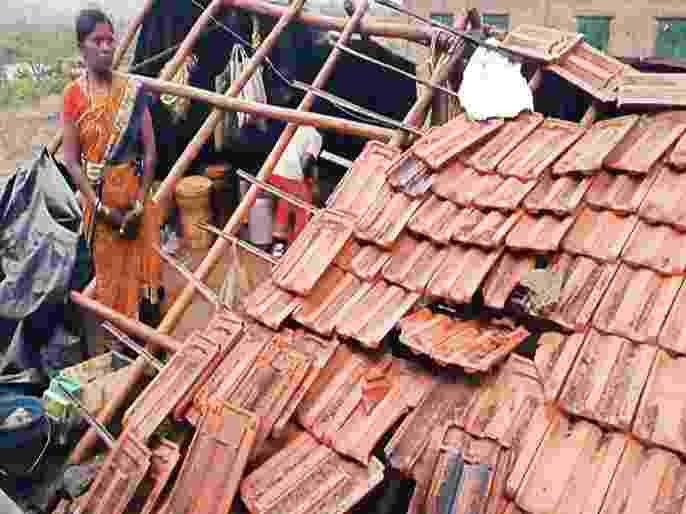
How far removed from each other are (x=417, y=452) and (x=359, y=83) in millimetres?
5770

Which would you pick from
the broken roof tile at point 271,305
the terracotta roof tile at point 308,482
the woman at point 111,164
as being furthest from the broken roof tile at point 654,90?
the woman at point 111,164

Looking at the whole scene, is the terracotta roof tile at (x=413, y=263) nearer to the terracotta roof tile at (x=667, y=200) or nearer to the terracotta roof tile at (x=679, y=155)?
the terracotta roof tile at (x=667, y=200)

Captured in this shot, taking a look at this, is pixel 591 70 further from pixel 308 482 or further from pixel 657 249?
pixel 308 482

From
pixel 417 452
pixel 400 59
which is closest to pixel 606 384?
pixel 417 452

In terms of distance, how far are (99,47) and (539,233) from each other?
344 centimetres

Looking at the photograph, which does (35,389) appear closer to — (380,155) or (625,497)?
(380,155)

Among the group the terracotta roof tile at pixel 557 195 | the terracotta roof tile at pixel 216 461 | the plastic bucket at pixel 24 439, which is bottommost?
the plastic bucket at pixel 24 439

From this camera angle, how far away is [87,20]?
4.69 metres

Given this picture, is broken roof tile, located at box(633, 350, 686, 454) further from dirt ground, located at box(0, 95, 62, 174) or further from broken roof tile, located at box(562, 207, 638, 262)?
dirt ground, located at box(0, 95, 62, 174)

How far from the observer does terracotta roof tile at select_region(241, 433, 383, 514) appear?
3.12 m

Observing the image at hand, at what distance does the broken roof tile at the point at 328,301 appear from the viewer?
12.4 feet

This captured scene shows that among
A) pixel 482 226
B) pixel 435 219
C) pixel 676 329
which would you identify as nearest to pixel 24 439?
pixel 435 219

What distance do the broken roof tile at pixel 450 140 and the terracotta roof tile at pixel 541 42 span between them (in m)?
0.62

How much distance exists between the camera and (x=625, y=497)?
273cm
